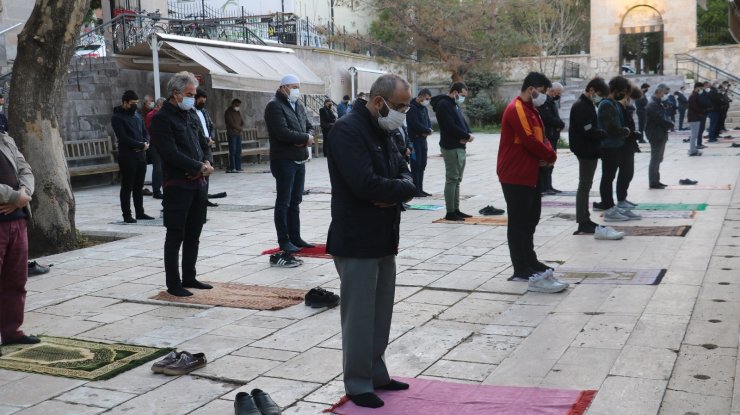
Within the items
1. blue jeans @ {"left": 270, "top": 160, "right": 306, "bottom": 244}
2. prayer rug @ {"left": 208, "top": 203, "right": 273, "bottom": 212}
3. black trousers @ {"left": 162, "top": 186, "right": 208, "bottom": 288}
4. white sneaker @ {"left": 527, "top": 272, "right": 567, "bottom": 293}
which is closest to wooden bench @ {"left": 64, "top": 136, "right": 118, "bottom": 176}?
prayer rug @ {"left": 208, "top": 203, "right": 273, "bottom": 212}

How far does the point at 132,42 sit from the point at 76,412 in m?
16.0

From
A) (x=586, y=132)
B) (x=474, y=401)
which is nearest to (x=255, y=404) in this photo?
(x=474, y=401)

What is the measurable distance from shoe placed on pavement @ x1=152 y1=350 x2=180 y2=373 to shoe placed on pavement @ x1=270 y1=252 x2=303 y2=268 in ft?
10.2

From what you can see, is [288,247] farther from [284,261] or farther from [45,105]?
[45,105]

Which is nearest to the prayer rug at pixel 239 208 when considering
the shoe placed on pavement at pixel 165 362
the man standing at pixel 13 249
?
the man standing at pixel 13 249

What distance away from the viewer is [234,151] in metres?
19.7

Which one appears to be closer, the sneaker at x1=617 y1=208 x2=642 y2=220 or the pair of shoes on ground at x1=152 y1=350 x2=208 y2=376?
the pair of shoes on ground at x1=152 y1=350 x2=208 y2=376

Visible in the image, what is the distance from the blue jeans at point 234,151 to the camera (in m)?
19.6

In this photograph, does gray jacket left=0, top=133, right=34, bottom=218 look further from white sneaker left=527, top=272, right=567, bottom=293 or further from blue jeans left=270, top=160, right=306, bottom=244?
white sneaker left=527, top=272, right=567, bottom=293

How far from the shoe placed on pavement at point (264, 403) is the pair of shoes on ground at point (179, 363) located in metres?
0.83

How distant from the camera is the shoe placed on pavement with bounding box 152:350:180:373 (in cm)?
498

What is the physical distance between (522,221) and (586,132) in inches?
105

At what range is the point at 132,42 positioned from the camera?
62.7 feet

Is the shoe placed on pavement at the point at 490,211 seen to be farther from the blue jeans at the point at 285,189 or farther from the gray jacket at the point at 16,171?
the gray jacket at the point at 16,171
